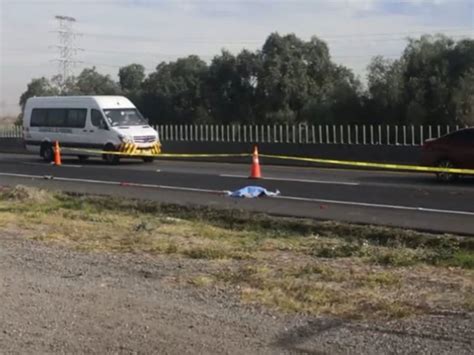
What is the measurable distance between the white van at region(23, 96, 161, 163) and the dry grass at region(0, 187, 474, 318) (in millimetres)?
14489

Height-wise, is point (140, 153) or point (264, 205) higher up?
point (140, 153)

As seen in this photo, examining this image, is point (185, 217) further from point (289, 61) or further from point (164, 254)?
point (289, 61)

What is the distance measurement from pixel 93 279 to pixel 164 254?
73.8 inches

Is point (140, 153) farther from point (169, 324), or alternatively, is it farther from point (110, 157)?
point (169, 324)

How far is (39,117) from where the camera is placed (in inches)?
1384

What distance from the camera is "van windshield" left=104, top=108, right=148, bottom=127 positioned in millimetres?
32531

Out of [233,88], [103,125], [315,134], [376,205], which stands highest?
[233,88]

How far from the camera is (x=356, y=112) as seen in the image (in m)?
45.8

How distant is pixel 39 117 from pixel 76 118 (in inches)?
97.4

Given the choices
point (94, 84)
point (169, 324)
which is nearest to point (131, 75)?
point (94, 84)

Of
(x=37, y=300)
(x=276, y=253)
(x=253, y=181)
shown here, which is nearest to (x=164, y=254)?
(x=276, y=253)

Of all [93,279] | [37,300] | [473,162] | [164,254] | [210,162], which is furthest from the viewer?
[210,162]

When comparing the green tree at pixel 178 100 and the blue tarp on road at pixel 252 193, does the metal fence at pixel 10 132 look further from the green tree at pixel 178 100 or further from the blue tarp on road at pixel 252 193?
the blue tarp on road at pixel 252 193

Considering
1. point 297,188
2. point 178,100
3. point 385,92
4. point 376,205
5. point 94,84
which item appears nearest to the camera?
point 376,205
